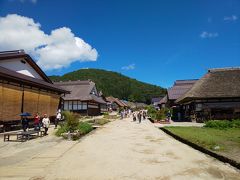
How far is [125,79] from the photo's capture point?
158 metres

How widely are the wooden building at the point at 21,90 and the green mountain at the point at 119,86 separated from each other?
308ft

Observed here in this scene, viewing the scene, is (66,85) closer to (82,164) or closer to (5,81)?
(5,81)

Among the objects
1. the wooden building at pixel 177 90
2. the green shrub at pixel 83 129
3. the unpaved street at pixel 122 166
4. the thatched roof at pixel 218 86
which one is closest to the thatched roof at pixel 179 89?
the wooden building at pixel 177 90

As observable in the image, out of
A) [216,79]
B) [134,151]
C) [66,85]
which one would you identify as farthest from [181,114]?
[134,151]

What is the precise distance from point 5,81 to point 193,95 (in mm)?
19175

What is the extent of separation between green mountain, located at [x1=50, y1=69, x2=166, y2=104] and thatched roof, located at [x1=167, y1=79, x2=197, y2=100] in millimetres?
73717

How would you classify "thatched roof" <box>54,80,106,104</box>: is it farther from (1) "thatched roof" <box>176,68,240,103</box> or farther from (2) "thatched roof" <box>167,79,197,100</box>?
(1) "thatched roof" <box>176,68,240,103</box>

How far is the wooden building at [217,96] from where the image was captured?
2847 centimetres

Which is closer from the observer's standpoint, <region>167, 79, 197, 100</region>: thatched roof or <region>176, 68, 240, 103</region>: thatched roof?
<region>176, 68, 240, 103</region>: thatched roof

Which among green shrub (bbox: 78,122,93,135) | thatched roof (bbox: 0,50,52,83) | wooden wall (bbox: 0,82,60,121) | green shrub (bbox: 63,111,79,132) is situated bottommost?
green shrub (bbox: 78,122,93,135)

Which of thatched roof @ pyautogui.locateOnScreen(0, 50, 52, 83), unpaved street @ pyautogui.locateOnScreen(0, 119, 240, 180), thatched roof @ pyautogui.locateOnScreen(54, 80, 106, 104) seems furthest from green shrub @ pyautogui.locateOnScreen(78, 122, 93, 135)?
thatched roof @ pyautogui.locateOnScreen(54, 80, 106, 104)

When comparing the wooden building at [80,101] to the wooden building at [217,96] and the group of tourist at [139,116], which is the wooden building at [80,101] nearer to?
the group of tourist at [139,116]

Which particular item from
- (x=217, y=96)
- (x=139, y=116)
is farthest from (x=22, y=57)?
(x=217, y=96)

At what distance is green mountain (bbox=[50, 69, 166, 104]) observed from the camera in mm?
131750
